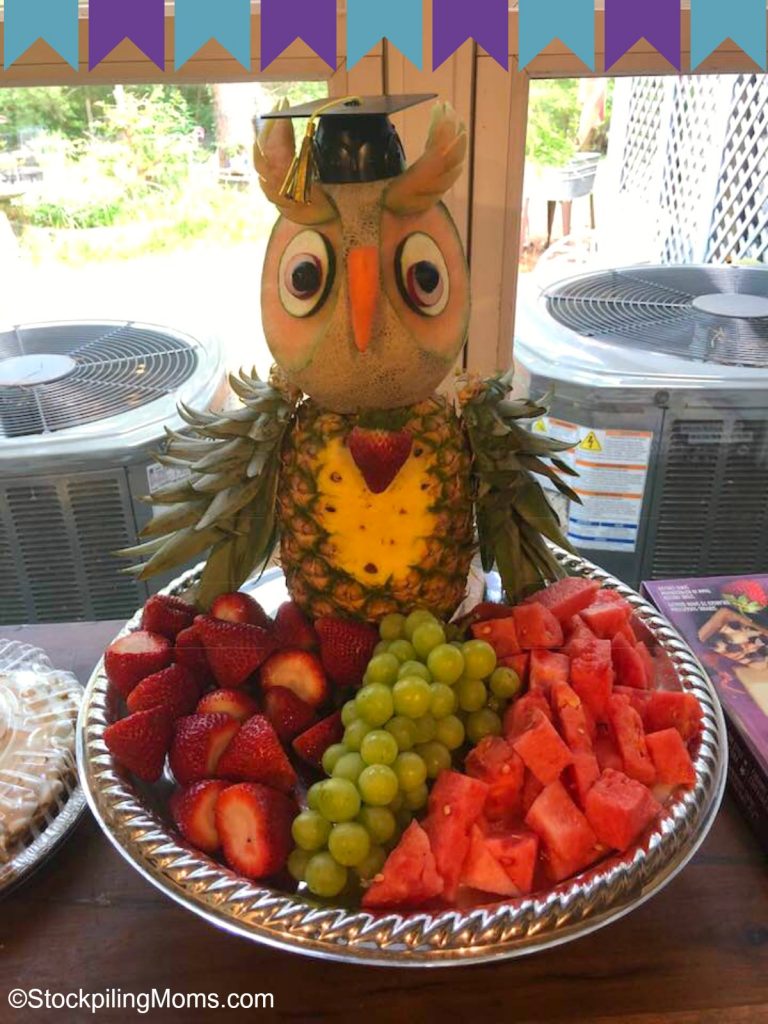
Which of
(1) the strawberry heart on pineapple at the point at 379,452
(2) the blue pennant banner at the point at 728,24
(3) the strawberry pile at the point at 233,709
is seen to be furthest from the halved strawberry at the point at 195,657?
(2) the blue pennant banner at the point at 728,24

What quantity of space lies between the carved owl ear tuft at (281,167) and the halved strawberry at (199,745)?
47 centimetres

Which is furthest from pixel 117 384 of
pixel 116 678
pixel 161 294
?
pixel 116 678

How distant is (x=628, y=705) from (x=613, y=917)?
20 centimetres

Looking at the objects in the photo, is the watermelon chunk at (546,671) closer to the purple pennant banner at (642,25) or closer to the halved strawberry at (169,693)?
the halved strawberry at (169,693)

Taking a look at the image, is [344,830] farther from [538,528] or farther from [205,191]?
[205,191]

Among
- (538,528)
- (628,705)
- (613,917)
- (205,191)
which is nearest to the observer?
(613,917)

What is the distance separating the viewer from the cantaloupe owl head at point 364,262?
0.71 meters

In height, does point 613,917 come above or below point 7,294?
below

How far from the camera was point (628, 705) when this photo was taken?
2.66 ft

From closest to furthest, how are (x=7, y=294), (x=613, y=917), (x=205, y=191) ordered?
(x=613, y=917) → (x=205, y=191) → (x=7, y=294)

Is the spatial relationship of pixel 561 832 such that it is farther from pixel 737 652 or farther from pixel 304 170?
pixel 304 170

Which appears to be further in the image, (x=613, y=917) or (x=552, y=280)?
(x=552, y=280)

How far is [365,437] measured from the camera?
81cm

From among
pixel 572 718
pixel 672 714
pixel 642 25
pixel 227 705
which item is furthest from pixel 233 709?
pixel 642 25
